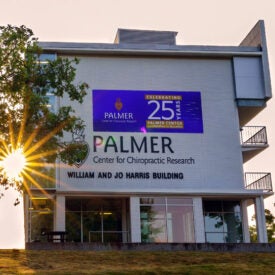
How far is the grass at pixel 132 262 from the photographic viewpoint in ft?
73.5

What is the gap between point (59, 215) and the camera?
120ft

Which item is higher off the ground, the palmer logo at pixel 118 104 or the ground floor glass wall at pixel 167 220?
the palmer logo at pixel 118 104

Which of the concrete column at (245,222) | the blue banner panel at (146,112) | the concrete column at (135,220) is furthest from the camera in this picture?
the concrete column at (245,222)

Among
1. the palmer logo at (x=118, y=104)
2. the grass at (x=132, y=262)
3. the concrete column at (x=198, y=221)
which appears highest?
the palmer logo at (x=118, y=104)

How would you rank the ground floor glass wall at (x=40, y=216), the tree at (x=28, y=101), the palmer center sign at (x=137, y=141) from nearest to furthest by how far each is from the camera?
the tree at (x=28, y=101)
the ground floor glass wall at (x=40, y=216)
the palmer center sign at (x=137, y=141)

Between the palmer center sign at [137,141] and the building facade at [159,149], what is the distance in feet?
0.18

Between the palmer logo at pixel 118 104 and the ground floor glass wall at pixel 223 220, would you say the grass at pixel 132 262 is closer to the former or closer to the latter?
the ground floor glass wall at pixel 223 220

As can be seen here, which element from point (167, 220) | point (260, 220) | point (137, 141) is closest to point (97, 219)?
point (167, 220)

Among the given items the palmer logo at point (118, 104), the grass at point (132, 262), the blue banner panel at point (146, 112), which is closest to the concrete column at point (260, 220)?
the blue banner panel at point (146, 112)

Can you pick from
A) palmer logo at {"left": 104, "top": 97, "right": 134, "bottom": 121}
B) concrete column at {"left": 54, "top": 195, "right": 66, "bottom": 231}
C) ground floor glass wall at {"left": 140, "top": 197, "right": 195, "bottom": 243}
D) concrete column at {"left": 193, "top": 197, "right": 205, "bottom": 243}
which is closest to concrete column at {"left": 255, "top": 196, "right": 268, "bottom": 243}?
concrete column at {"left": 193, "top": 197, "right": 205, "bottom": 243}

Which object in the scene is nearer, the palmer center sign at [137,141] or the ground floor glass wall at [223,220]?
the palmer center sign at [137,141]

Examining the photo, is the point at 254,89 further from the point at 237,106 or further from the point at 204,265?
the point at 204,265

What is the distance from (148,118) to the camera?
3872 centimetres

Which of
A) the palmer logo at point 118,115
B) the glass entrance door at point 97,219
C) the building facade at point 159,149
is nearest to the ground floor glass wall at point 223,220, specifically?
the building facade at point 159,149
